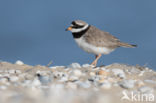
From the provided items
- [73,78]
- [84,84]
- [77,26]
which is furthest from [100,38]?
[84,84]

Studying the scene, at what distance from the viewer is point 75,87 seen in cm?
552

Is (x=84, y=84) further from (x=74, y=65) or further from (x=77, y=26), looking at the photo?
(x=77, y=26)

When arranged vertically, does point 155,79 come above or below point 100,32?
below

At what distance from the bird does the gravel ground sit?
1.20 m

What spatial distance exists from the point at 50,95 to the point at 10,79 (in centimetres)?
150

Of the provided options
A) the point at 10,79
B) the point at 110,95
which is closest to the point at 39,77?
the point at 10,79

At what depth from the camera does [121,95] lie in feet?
17.7

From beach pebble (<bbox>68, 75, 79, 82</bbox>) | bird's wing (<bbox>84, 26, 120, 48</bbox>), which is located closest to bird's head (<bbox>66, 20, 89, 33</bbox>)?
bird's wing (<bbox>84, 26, 120, 48</bbox>)

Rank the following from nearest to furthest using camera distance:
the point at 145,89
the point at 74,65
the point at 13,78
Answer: the point at 145,89
the point at 13,78
the point at 74,65

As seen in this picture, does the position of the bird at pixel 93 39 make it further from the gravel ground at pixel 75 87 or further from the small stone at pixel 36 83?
the small stone at pixel 36 83

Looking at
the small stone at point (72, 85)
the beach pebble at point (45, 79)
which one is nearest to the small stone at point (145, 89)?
the small stone at point (72, 85)

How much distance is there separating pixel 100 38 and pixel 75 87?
3.26 m

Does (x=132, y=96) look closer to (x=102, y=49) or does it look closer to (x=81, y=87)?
(x=81, y=87)

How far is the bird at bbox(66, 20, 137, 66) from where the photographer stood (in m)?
8.42
